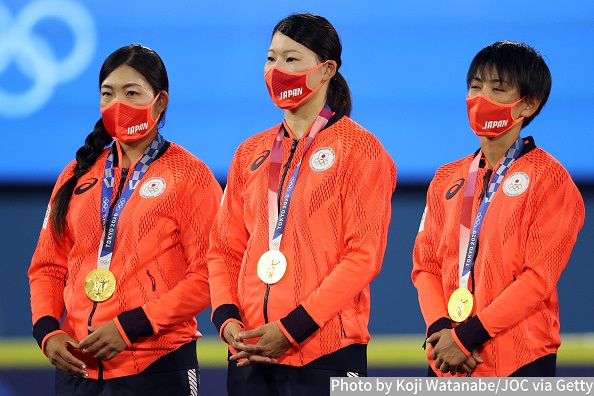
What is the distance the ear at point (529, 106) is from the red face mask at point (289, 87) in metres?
0.61

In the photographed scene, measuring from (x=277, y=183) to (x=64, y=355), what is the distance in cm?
82

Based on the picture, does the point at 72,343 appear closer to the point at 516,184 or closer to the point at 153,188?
the point at 153,188

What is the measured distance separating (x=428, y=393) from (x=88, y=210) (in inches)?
47.0

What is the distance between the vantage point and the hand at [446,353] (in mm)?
2908

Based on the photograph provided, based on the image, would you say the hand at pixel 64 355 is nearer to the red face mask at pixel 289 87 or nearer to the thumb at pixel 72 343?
the thumb at pixel 72 343

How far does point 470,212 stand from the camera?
308 centimetres

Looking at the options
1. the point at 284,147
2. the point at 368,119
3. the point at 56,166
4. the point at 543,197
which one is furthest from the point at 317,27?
the point at 56,166

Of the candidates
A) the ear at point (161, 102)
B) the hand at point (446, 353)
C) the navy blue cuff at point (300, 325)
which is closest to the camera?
the navy blue cuff at point (300, 325)

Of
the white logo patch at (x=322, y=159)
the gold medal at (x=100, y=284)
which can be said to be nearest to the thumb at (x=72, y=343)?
the gold medal at (x=100, y=284)

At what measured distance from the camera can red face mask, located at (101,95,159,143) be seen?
3350 mm

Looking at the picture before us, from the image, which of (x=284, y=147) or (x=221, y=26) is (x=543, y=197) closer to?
(x=284, y=147)

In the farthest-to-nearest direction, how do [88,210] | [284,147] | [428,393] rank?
[88,210] → [284,147] → [428,393]

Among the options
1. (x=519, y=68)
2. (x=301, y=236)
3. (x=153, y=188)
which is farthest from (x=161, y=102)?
(x=519, y=68)

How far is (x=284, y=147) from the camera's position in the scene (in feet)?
10.2
